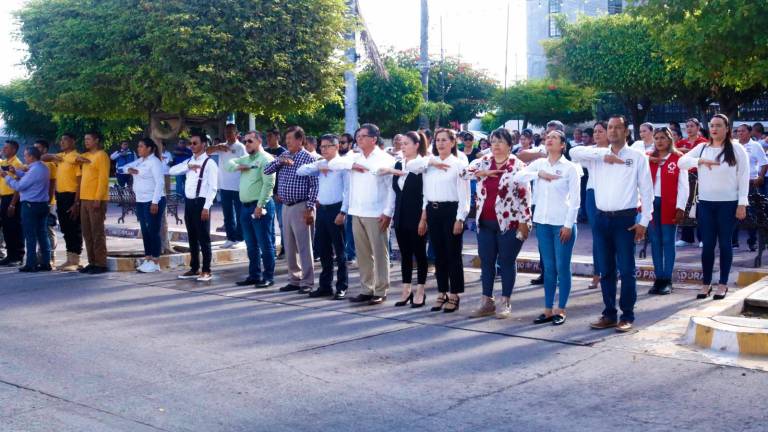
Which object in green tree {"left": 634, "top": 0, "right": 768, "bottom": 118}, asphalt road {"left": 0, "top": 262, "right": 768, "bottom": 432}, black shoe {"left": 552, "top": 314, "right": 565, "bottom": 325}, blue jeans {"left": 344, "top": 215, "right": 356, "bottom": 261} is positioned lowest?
asphalt road {"left": 0, "top": 262, "right": 768, "bottom": 432}

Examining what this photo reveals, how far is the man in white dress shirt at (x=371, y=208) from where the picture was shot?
10.0 metres

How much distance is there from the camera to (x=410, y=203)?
9.86 m

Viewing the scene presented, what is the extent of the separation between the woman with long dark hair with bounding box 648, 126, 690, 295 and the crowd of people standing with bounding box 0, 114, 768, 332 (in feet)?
0.05

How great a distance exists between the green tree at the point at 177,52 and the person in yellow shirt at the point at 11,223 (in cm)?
99

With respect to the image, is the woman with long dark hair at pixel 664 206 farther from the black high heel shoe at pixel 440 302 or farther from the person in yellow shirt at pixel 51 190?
the person in yellow shirt at pixel 51 190

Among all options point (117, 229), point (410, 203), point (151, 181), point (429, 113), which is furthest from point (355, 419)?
point (429, 113)

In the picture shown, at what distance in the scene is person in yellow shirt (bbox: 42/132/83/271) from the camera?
13047 mm

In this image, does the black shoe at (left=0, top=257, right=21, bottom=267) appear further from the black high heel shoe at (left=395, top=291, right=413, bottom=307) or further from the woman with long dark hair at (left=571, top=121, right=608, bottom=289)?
the woman with long dark hair at (left=571, top=121, right=608, bottom=289)

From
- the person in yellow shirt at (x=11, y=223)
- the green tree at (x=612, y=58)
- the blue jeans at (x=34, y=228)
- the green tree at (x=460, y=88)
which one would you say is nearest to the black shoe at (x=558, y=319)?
the blue jeans at (x=34, y=228)

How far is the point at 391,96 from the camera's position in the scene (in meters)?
36.7

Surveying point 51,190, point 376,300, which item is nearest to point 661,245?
point 376,300

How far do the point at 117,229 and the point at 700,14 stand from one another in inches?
532

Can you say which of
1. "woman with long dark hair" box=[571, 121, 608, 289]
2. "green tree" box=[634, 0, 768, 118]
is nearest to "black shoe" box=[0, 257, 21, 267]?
"woman with long dark hair" box=[571, 121, 608, 289]

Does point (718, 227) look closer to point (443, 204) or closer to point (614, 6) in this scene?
point (443, 204)
